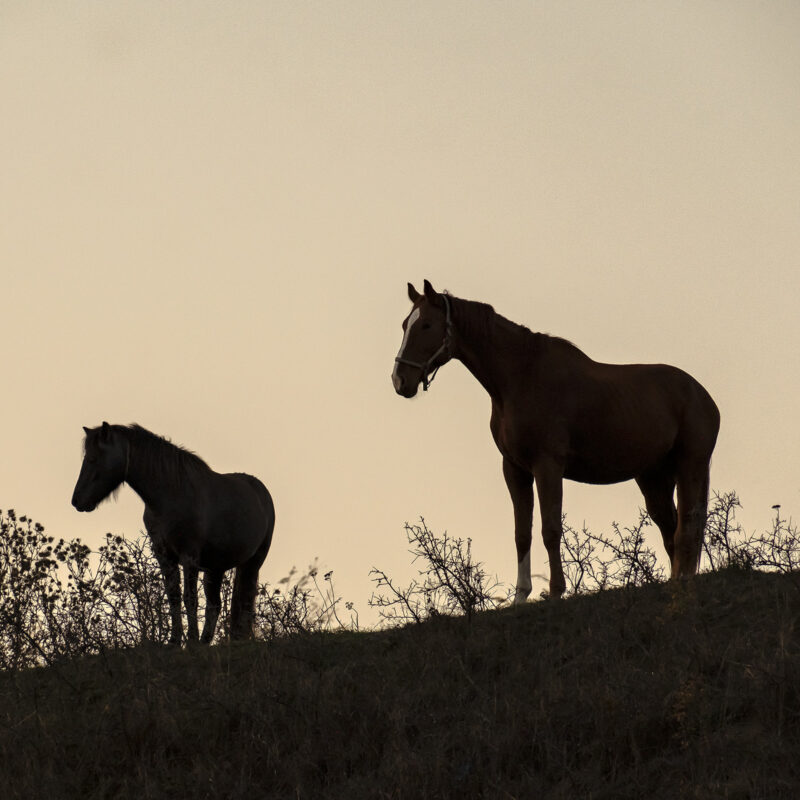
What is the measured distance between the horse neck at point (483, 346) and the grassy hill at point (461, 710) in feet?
7.76

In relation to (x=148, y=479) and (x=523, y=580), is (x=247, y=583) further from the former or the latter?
(x=523, y=580)

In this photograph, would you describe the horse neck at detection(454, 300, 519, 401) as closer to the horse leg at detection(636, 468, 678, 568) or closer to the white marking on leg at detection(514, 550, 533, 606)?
the white marking on leg at detection(514, 550, 533, 606)

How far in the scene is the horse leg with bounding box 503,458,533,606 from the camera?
1195cm

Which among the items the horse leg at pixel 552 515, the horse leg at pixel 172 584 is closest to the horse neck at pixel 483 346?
the horse leg at pixel 552 515

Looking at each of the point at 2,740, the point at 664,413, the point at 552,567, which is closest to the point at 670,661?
the point at 552,567

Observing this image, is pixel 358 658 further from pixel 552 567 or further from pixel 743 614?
pixel 743 614

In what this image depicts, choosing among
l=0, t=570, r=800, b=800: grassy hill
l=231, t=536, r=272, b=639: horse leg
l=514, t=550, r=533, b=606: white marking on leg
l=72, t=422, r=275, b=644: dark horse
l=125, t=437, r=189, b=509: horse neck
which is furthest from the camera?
l=231, t=536, r=272, b=639: horse leg

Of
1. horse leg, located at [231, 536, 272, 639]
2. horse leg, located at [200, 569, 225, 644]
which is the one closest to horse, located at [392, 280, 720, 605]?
horse leg, located at [200, 569, 225, 644]

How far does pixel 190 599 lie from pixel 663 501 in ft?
16.8

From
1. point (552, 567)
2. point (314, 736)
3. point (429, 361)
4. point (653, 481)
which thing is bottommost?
point (314, 736)

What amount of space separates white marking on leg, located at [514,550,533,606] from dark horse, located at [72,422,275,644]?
9.32ft

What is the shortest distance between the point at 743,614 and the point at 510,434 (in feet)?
9.74

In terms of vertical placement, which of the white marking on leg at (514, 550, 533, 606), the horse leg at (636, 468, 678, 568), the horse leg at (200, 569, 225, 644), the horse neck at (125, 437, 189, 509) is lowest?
the white marking on leg at (514, 550, 533, 606)

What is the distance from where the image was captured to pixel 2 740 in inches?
379
